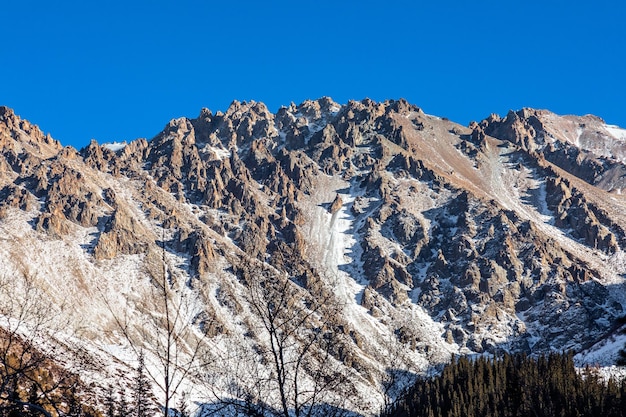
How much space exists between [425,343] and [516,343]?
27.9 m

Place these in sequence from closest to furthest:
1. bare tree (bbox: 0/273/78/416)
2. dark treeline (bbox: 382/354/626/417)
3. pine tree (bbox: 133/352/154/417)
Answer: bare tree (bbox: 0/273/78/416), pine tree (bbox: 133/352/154/417), dark treeline (bbox: 382/354/626/417)

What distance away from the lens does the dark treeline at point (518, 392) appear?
226 ft

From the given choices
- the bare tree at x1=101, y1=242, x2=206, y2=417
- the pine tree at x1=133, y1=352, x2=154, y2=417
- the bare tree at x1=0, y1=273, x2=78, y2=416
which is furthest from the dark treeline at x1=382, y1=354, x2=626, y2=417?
the pine tree at x1=133, y1=352, x2=154, y2=417

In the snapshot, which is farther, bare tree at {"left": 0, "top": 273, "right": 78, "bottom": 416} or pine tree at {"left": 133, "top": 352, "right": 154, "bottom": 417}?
pine tree at {"left": 133, "top": 352, "right": 154, "bottom": 417}

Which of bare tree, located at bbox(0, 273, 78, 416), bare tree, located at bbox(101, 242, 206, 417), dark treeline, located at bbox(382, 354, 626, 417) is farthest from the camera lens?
dark treeline, located at bbox(382, 354, 626, 417)

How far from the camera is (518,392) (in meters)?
78.0

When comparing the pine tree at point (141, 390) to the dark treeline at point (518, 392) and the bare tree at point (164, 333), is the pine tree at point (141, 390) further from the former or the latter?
the dark treeline at point (518, 392)

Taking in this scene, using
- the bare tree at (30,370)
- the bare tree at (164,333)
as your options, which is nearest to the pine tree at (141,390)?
the bare tree at (164,333)

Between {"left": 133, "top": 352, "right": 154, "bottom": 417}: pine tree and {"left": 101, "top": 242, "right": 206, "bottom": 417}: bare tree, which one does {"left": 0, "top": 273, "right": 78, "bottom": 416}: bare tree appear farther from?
{"left": 101, "top": 242, "right": 206, "bottom": 417}: bare tree

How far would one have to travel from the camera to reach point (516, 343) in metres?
176

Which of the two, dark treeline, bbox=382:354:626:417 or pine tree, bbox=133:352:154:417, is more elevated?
dark treeline, bbox=382:354:626:417

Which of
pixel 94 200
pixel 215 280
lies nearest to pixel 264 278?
pixel 215 280

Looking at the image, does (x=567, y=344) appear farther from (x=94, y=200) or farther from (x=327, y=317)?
(x=327, y=317)

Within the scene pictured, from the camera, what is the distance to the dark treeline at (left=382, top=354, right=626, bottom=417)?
68.8 meters
